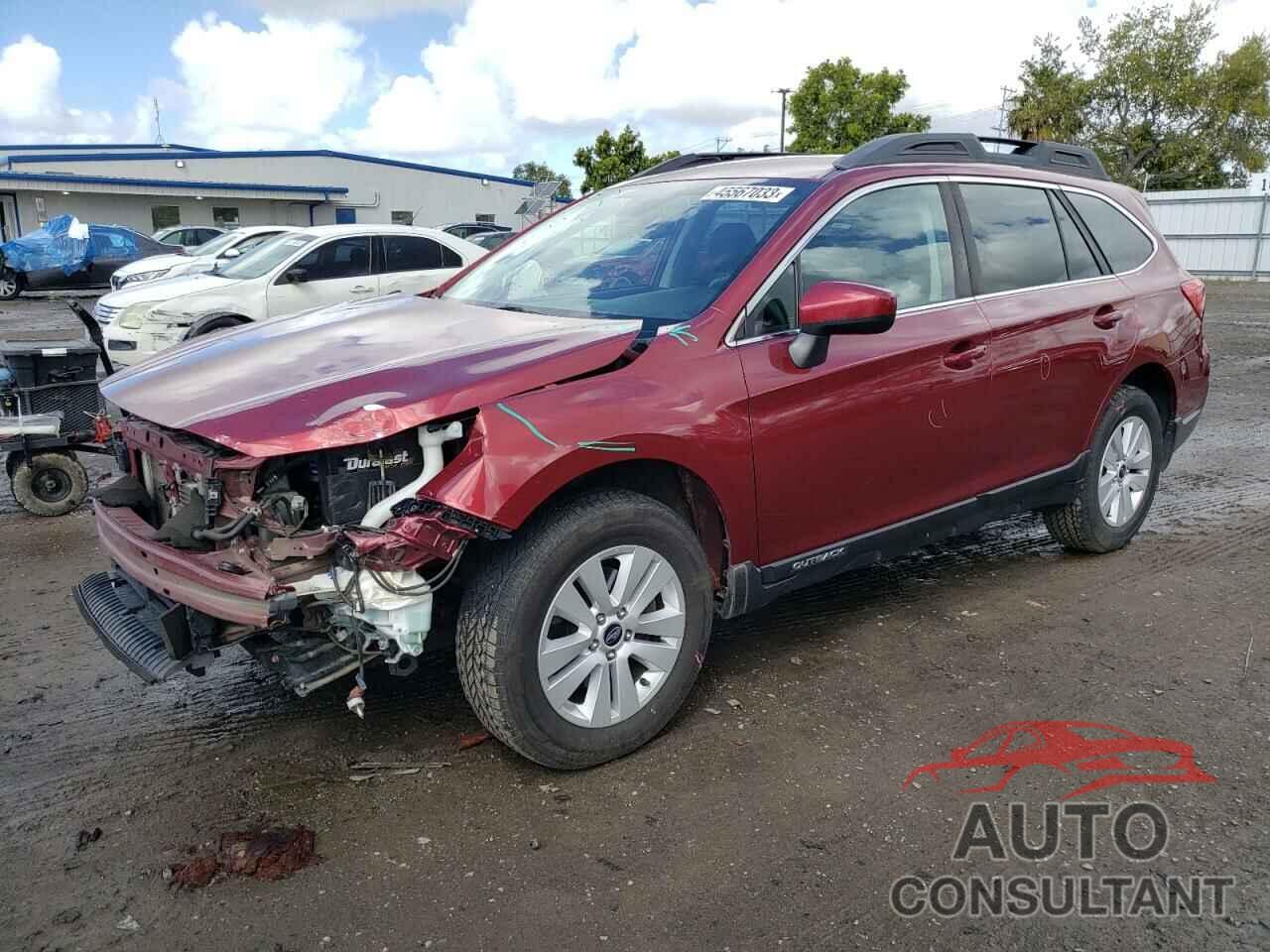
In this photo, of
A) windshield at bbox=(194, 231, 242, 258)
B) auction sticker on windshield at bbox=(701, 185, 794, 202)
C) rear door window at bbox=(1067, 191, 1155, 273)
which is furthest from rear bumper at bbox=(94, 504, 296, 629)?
windshield at bbox=(194, 231, 242, 258)

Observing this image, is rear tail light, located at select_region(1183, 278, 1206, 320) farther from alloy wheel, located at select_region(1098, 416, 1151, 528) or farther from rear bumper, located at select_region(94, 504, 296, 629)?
rear bumper, located at select_region(94, 504, 296, 629)

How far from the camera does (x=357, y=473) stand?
9.23ft

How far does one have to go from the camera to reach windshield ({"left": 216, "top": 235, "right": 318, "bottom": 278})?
35.1 feet

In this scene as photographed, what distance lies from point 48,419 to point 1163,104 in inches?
1758

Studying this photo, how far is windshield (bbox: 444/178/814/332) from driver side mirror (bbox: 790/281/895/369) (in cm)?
33

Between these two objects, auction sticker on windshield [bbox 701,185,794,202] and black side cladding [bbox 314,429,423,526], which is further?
auction sticker on windshield [bbox 701,185,794,202]

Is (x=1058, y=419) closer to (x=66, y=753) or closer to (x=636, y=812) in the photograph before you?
(x=636, y=812)

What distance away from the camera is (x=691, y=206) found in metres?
4.02

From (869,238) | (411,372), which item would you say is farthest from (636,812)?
(869,238)

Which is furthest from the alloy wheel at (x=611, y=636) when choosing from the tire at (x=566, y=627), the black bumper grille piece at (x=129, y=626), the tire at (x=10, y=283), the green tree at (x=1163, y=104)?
the green tree at (x=1163, y=104)

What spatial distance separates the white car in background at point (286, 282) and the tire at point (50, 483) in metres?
3.61

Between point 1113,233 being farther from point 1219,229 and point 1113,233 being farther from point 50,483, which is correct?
point 1219,229

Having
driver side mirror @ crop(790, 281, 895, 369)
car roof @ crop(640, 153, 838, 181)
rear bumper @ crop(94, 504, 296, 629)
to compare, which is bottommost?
rear bumper @ crop(94, 504, 296, 629)

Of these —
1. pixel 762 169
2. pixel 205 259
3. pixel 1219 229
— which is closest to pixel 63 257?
pixel 205 259
